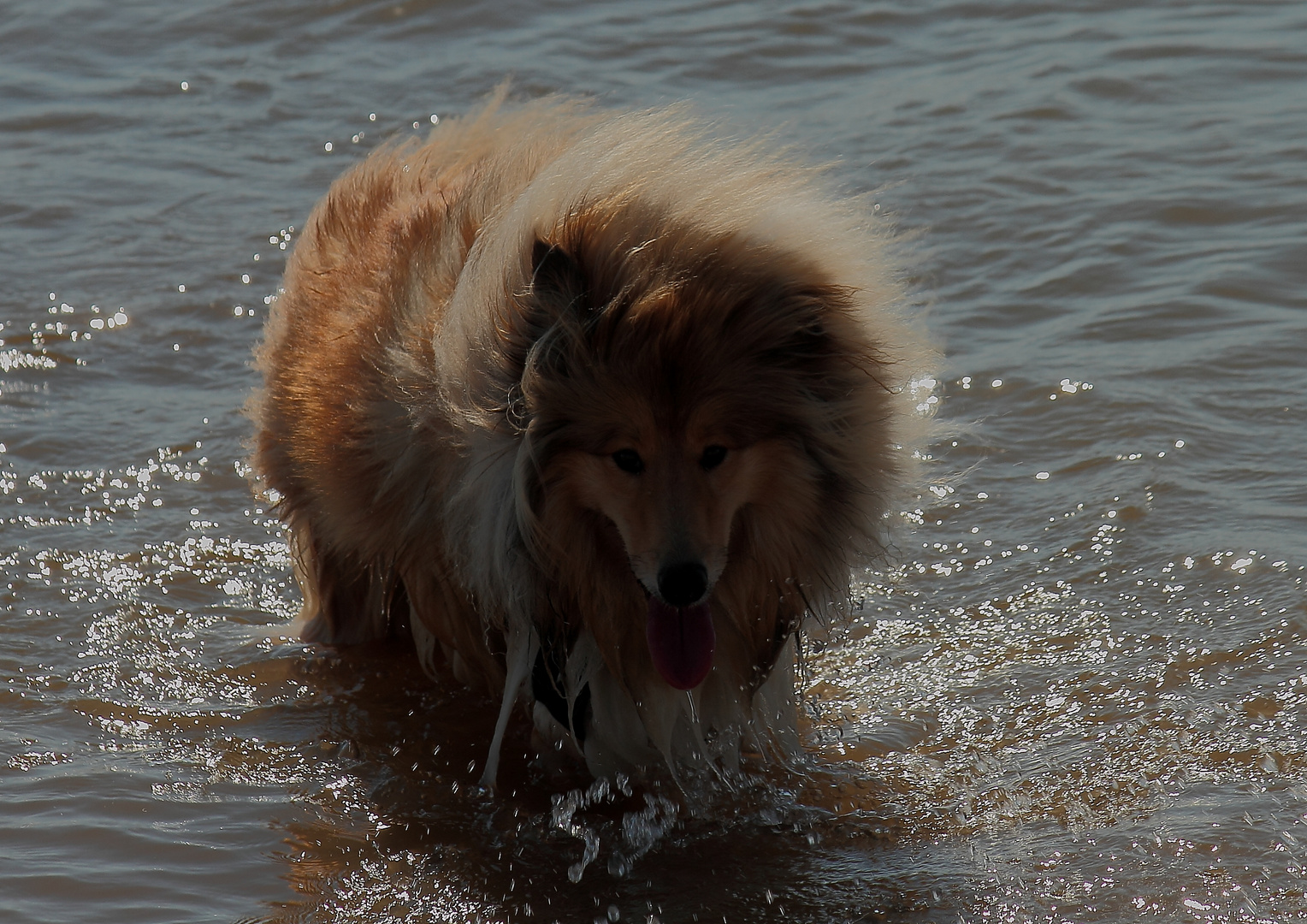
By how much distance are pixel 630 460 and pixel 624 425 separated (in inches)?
3.2

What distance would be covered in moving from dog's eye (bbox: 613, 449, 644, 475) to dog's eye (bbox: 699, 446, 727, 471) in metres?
0.13

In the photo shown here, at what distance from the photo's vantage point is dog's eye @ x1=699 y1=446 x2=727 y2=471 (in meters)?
3.10

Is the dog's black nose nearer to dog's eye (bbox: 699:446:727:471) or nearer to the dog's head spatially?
the dog's head

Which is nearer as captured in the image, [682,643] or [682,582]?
[682,582]

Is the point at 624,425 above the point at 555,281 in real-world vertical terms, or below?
below

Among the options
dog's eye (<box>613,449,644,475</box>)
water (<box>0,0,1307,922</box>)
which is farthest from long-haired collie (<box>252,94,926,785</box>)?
water (<box>0,0,1307,922</box>)

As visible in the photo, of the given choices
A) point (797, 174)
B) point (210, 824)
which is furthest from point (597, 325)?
point (210, 824)

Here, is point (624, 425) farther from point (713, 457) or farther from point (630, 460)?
point (713, 457)

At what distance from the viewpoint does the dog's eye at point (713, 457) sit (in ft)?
10.2

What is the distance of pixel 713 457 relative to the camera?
311 cm

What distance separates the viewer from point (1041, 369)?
17.9 ft

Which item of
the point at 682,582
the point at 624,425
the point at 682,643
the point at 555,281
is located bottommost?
Result: the point at 682,643

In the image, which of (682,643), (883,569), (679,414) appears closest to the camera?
(679,414)

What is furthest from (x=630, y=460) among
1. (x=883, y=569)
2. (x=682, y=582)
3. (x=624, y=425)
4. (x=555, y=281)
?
(x=883, y=569)
